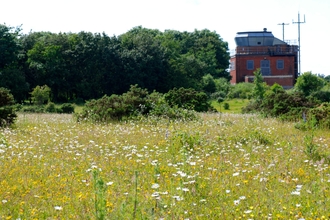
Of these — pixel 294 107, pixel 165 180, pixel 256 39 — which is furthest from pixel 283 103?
pixel 256 39

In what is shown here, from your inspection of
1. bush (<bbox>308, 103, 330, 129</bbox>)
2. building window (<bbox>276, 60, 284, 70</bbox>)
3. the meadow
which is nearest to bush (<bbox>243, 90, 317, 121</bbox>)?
bush (<bbox>308, 103, 330, 129</bbox>)

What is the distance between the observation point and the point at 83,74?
153 feet

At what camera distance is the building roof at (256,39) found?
2704 inches

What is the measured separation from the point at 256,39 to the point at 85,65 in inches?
1189

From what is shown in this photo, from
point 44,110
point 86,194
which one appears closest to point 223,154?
point 86,194

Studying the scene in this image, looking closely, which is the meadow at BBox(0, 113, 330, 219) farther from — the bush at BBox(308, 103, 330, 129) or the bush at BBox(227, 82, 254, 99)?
the bush at BBox(227, 82, 254, 99)

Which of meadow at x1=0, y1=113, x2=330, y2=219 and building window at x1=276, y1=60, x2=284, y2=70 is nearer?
meadow at x1=0, y1=113, x2=330, y2=219

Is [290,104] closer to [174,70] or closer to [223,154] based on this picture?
[223,154]

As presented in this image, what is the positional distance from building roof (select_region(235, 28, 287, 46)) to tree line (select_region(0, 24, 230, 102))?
17.6 metres

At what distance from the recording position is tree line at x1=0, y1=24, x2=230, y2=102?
143ft

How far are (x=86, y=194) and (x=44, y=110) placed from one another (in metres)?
22.6

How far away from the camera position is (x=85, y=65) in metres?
46.9

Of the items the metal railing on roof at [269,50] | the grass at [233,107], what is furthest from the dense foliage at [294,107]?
the metal railing on roof at [269,50]

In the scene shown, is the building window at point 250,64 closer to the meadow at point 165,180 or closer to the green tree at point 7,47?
the green tree at point 7,47
